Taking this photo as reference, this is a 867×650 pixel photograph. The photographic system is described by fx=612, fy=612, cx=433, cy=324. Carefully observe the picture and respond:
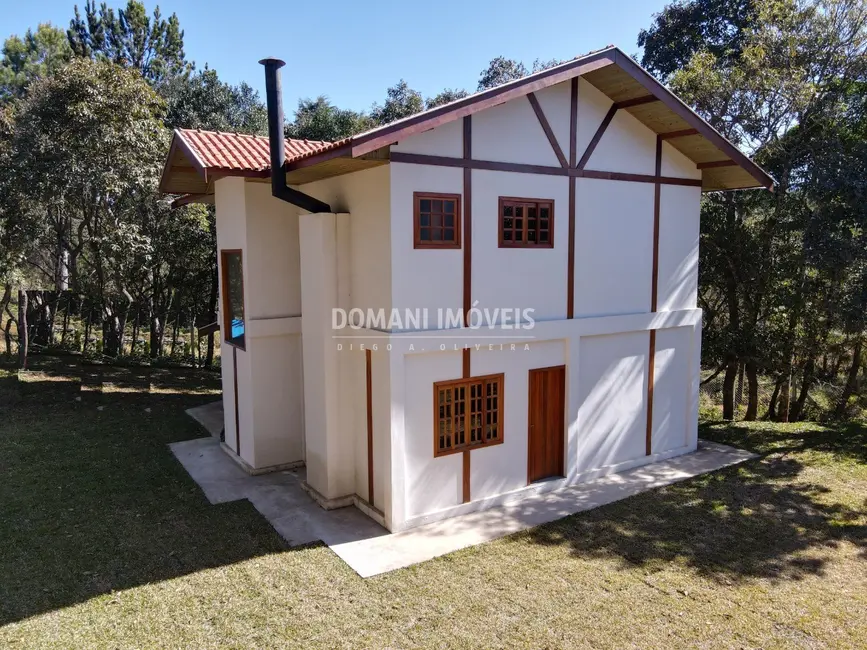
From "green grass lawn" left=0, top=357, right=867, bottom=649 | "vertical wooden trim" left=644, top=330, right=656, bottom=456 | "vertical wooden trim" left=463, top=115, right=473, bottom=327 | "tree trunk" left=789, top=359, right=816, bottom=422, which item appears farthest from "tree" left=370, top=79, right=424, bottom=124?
"green grass lawn" left=0, top=357, right=867, bottom=649

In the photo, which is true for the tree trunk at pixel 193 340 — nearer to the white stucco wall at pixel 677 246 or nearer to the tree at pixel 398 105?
the tree at pixel 398 105

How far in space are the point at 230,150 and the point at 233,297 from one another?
251 cm

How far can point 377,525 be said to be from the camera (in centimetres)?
829

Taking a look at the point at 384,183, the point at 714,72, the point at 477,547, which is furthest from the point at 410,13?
the point at 477,547

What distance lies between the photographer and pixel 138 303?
18.8m

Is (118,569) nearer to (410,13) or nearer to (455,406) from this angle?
(455,406)

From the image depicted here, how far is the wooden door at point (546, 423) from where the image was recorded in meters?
9.34

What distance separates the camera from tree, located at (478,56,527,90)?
1068 inches

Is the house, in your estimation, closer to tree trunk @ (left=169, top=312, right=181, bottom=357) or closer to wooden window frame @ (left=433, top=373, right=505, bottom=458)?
wooden window frame @ (left=433, top=373, right=505, bottom=458)

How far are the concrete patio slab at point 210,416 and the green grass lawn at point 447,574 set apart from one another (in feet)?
6.57

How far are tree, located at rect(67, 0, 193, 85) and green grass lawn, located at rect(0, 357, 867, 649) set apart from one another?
22.7m

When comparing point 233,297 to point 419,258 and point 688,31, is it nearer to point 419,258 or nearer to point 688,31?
point 419,258

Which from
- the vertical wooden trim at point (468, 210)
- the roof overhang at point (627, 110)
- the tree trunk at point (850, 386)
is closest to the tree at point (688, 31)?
the tree trunk at point (850, 386)

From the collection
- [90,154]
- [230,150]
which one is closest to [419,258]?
[230,150]
